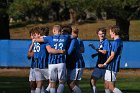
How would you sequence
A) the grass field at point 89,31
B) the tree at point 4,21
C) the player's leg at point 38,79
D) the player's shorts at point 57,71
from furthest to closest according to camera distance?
1. the grass field at point 89,31
2. the tree at point 4,21
3. the player's leg at point 38,79
4. the player's shorts at point 57,71

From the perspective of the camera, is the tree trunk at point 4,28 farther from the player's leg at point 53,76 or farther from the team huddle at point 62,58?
the player's leg at point 53,76

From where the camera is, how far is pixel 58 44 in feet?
51.4

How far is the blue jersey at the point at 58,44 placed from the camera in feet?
51.2

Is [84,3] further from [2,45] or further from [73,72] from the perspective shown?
[73,72]

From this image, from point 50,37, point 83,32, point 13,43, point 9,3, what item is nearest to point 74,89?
point 50,37

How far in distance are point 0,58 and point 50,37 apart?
24.0m

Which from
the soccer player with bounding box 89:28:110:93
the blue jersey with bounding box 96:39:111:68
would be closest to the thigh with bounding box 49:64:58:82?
Answer: the soccer player with bounding box 89:28:110:93

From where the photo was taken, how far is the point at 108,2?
1634 inches

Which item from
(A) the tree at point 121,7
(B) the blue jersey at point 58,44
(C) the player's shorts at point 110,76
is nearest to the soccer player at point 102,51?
(C) the player's shorts at point 110,76

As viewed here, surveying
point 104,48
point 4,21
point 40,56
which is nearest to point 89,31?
point 4,21

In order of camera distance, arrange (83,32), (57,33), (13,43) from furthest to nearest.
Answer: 1. (83,32)
2. (13,43)
3. (57,33)

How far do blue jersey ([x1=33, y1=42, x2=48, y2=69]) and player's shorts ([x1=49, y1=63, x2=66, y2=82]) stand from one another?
65cm

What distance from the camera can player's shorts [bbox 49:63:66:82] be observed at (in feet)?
51.5

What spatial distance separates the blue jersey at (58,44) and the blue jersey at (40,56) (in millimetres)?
593
